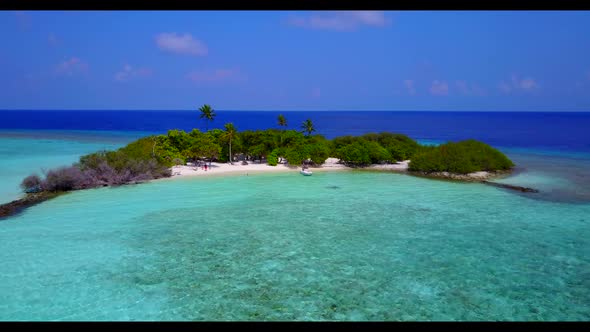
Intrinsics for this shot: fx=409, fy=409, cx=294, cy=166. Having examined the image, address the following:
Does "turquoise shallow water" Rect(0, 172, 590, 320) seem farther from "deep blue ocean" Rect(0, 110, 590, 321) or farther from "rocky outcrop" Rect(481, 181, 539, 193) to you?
"rocky outcrop" Rect(481, 181, 539, 193)

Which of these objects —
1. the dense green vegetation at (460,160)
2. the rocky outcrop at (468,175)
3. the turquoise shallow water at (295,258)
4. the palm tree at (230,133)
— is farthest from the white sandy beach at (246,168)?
the turquoise shallow water at (295,258)

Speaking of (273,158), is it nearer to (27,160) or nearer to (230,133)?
(230,133)

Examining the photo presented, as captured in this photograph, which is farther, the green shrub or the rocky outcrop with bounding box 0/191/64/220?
the green shrub

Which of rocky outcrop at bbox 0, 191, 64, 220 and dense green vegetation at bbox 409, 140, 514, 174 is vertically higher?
dense green vegetation at bbox 409, 140, 514, 174

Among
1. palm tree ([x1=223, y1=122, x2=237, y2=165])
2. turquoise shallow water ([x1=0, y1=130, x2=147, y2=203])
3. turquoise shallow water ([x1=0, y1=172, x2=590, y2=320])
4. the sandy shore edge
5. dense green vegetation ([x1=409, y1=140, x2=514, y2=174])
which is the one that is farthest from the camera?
palm tree ([x1=223, y1=122, x2=237, y2=165])

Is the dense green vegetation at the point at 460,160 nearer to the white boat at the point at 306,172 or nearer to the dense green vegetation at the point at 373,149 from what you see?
the dense green vegetation at the point at 373,149

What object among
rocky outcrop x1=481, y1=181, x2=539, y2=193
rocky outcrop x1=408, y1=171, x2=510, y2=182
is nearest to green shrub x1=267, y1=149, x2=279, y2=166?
rocky outcrop x1=408, y1=171, x2=510, y2=182

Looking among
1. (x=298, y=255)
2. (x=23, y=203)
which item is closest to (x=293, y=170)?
(x=23, y=203)
